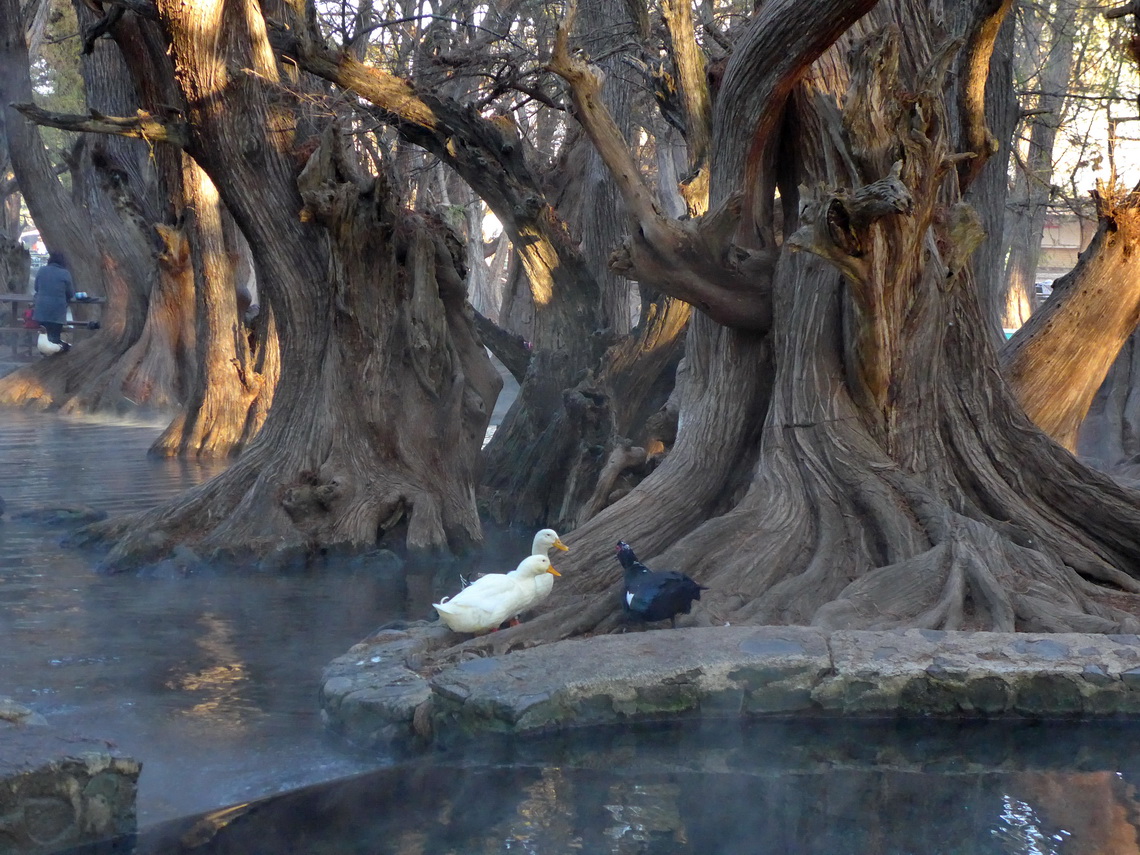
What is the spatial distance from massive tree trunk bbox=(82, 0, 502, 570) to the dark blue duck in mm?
3851

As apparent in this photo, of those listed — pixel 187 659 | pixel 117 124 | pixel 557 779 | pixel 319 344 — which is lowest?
pixel 187 659

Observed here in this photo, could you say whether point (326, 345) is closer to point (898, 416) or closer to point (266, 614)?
point (266, 614)

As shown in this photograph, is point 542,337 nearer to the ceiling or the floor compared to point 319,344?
nearer to the ceiling

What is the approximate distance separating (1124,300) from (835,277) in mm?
2499

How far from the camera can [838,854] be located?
14.0 feet

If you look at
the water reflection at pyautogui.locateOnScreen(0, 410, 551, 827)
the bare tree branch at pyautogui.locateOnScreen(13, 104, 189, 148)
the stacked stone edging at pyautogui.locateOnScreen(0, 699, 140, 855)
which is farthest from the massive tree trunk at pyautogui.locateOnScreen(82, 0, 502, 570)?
the stacked stone edging at pyautogui.locateOnScreen(0, 699, 140, 855)

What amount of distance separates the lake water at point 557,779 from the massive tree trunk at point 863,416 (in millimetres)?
1011

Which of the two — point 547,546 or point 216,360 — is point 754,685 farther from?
point 216,360

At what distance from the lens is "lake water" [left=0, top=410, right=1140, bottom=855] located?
4375mm

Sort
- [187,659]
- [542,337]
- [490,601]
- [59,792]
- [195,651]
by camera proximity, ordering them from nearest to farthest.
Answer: [59,792], [490,601], [187,659], [195,651], [542,337]

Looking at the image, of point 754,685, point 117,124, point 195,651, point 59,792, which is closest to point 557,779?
point 754,685

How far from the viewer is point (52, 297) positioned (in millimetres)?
20141

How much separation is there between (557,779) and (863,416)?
11.1ft

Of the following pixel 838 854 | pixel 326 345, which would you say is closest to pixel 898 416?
pixel 838 854
